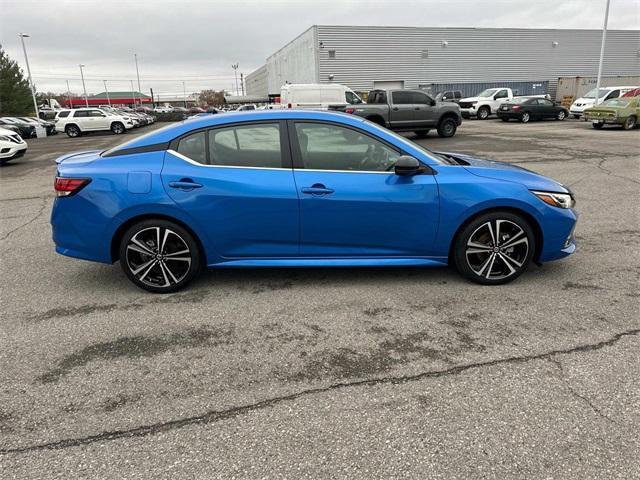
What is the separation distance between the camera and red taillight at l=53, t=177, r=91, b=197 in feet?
12.9

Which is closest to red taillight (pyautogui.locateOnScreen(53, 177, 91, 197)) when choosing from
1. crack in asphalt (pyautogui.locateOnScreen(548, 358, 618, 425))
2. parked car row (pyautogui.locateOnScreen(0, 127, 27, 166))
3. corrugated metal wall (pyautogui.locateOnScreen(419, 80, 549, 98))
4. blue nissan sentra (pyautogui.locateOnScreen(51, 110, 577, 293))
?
blue nissan sentra (pyautogui.locateOnScreen(51, 110, 577, 293))

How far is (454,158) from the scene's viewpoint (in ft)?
15.6

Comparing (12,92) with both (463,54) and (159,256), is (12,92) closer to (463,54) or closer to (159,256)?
(463,54)

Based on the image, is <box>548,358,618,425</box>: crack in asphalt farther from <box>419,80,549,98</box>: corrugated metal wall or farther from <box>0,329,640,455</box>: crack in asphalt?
<box>419,80,549,98</box>: corrugated metal wall

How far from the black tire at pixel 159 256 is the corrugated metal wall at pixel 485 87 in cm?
4222

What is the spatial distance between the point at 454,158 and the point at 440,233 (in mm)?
1117

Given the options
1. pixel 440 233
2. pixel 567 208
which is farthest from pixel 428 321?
pixel 567 208

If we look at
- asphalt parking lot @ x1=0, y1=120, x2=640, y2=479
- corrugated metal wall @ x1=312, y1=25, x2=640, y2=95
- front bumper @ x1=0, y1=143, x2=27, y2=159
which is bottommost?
asphalt parking lot @ x1=0, y1=120, x2=640, y2=479

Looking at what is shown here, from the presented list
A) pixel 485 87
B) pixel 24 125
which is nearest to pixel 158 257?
pixel 24 125

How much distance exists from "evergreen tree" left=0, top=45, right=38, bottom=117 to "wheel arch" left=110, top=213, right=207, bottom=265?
62.5 metres

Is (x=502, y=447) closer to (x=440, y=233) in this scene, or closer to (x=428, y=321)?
(x=428, y=321)

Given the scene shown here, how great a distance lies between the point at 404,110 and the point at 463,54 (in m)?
30.8

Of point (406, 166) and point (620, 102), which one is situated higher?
point (620, 102)

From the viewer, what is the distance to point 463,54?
43.9 m
